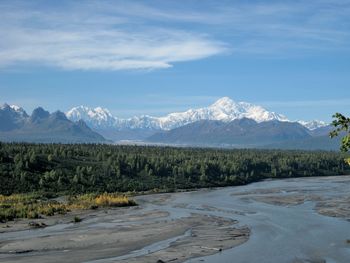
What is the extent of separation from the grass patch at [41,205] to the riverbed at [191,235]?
3445 millimetres

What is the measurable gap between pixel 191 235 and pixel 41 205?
3660 centimetres

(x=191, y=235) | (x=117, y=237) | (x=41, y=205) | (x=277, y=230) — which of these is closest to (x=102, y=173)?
(x=41, y=205)

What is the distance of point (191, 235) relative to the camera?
64250 mm

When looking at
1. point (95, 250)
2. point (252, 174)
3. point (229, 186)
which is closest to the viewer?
point (95, 250)

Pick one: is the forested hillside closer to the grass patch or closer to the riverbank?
the grass patch

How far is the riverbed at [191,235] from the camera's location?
5075 cm

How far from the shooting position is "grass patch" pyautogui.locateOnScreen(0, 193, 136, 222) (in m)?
79.4

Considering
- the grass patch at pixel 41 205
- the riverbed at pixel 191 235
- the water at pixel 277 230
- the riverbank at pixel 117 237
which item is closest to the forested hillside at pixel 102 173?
the grass patch at pixel 41 205

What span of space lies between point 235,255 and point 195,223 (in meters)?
24.3

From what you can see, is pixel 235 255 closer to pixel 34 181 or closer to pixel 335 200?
pixel 335 200

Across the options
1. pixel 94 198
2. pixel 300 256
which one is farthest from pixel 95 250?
pixel 94 198

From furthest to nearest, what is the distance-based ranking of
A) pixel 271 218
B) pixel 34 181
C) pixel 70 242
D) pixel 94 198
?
pixel 34 181
pixel 94 198
pixel 271 218
pixel 70 242

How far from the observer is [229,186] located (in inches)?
6471

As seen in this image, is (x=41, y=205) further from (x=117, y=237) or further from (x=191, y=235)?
(x=191, y=235)
